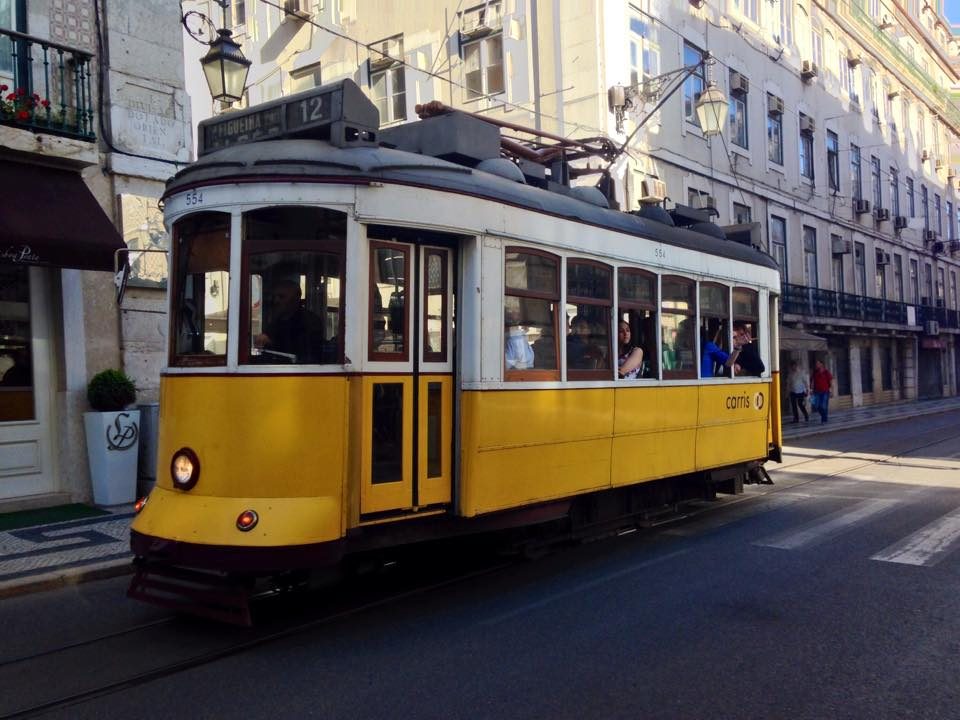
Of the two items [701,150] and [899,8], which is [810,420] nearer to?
[701,150]

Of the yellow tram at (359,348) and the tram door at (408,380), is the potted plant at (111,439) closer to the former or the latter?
the yellow tram at (359,348)

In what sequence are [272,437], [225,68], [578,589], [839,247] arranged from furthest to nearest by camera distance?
[839,247]
[225,68]
[578,589]
[272,437]

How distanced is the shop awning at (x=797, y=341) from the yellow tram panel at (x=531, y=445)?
17.1 m

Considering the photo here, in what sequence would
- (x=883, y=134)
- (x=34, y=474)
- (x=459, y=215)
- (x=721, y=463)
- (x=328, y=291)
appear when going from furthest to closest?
1. (x=883, y=134)
2. (x=34, y=474)
3. (x=721, y=463)
4. (x=459, y=215)
5. (x=328, y=291)

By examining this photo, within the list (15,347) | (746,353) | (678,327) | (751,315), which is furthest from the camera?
(15,347)

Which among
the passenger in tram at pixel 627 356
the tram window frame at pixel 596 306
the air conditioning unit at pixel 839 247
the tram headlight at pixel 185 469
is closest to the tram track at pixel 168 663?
the tram headlight at pixel 185 469

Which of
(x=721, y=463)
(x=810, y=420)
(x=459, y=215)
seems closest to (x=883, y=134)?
(x=810, y=420)

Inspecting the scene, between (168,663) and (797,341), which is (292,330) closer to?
(168,663)

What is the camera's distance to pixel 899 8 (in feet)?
126

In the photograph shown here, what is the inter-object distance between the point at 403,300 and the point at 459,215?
72 cm

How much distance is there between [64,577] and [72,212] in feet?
15.0

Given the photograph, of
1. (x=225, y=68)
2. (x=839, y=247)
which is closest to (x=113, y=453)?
(x=225, y=68)

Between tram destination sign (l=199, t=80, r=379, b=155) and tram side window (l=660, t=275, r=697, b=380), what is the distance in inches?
134

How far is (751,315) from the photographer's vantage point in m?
9.81
